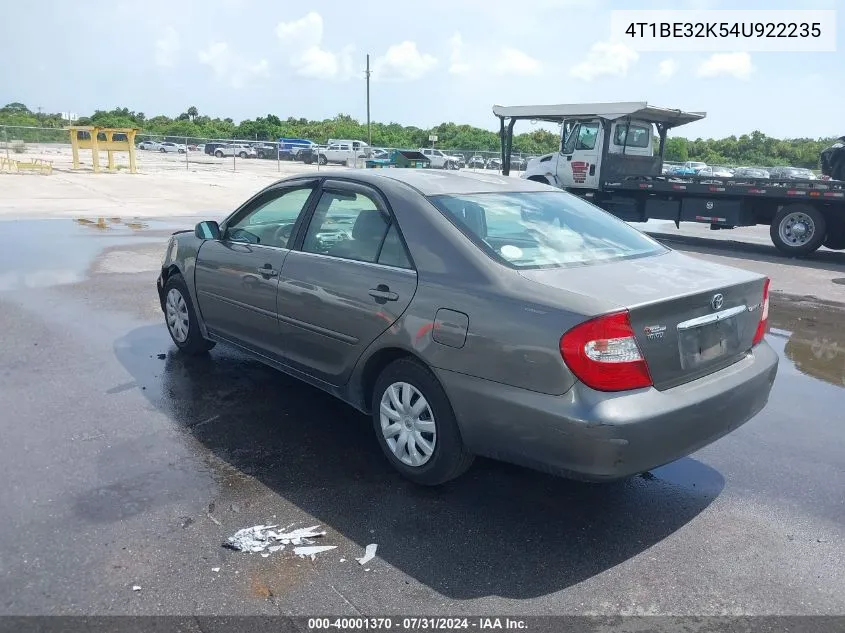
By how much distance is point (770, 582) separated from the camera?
9.91 ft

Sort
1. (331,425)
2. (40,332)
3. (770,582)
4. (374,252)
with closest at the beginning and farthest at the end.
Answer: (770,582) < (374,252) < (331,425) < (40,332)

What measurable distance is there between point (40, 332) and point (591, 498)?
525 cm

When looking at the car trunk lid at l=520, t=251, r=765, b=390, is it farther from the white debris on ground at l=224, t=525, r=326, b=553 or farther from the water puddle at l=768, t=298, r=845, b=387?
the water puddle at l=768, t=298, r=845, b=387

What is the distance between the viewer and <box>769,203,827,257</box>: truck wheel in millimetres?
13047

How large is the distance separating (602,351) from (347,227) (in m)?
1.89

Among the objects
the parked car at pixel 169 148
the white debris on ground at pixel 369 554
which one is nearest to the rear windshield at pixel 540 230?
the white debris on ground at pixel 369 554

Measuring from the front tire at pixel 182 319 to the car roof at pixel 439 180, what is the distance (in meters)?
1.54

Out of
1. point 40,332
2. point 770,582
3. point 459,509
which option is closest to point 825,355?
point 770,582

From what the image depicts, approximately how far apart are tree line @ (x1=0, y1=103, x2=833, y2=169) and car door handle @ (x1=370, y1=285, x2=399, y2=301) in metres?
52.6

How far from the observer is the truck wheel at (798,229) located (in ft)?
42.8

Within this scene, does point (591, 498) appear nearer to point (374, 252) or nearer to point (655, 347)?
point (655, 347)

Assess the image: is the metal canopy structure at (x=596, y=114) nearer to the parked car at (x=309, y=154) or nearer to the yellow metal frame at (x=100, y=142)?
the yellow metal frame at (x=100, y=142)

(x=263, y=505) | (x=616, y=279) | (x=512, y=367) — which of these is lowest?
(x=263, y=505)

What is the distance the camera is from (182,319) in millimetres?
5793
